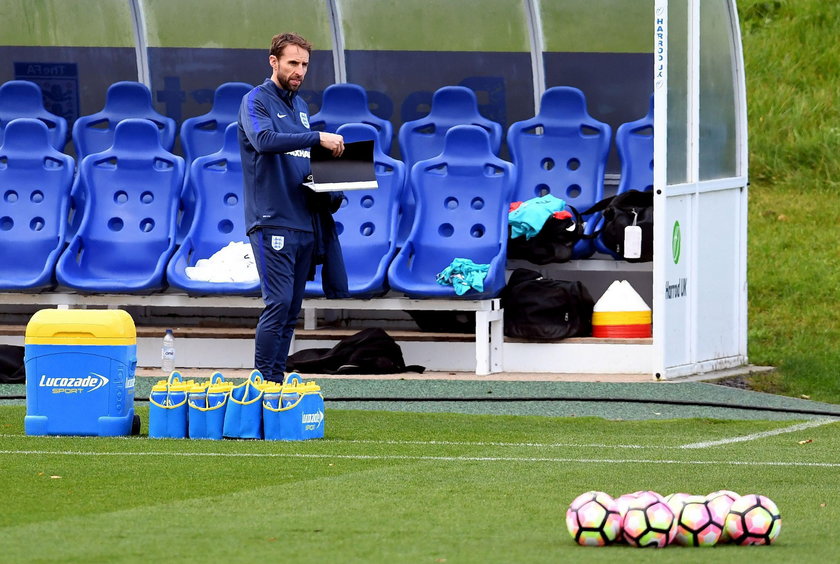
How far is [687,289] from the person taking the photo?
1236 cm

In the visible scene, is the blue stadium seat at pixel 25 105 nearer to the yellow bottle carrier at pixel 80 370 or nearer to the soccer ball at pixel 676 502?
the yellow bottle carrier at pixel 80 370

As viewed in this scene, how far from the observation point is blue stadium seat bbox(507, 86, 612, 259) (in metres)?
13.8

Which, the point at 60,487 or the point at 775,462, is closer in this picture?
the point at 60,487

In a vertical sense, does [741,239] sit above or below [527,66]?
below

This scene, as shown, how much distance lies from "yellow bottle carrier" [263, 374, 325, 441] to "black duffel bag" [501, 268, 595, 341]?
3.86m

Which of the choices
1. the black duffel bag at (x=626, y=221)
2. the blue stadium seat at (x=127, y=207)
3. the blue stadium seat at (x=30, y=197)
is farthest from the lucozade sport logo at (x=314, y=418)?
the blue stadium seat at (x=30, y=197)

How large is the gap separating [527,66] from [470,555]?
9445 mm

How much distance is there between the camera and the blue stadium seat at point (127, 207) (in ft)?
43.8

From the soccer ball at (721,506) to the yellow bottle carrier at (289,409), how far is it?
331cm

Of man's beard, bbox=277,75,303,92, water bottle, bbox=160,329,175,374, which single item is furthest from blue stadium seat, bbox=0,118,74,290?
man's beard, bbox=277,75,303,92

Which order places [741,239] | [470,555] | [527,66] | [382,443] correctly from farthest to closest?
[527,66] → [741,239] → [382,443] → [470,555]

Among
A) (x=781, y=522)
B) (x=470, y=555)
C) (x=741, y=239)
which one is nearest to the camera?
(x=470, y=555)

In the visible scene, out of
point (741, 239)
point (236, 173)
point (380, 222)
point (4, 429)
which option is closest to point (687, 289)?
point (741, 239)

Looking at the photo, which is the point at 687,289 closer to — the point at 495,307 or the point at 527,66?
the point at 495,307
